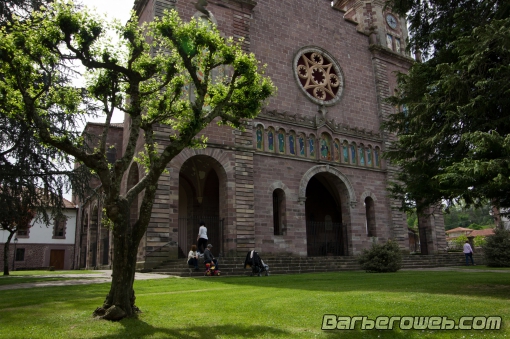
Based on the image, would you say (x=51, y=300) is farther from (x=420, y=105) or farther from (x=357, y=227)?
(x=357, y=227)

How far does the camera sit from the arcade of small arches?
22359 mm

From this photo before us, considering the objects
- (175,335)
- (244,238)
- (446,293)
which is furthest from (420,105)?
(244,238)

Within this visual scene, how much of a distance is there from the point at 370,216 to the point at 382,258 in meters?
9.11

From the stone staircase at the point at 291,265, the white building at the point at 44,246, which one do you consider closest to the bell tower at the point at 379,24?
the stone staircase at the point at 291,265

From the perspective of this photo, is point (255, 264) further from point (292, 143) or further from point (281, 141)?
point (292, 143)

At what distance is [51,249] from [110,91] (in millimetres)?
40386

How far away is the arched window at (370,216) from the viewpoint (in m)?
25.0

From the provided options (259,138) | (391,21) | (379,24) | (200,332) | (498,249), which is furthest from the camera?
(391,21)

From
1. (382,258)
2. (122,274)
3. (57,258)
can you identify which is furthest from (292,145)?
(57,258)

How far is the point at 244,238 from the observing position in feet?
64.3

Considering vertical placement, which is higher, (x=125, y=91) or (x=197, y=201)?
(x=125, y=91)

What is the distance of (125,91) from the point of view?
8.91 meters

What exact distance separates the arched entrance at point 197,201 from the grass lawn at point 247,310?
11938 mm

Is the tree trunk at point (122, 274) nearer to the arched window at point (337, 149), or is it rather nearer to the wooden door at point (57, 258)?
the arched window at point (337, 149)
